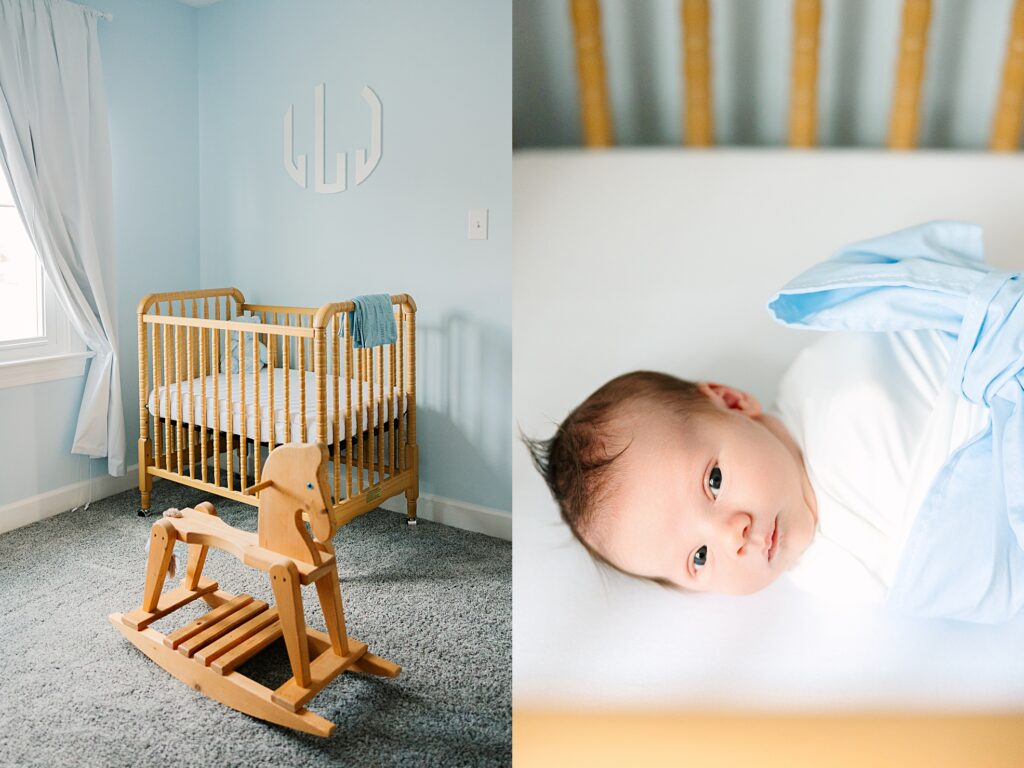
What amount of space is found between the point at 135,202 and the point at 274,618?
6.61 ft

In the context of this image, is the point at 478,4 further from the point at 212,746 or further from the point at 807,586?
the point at 807,586

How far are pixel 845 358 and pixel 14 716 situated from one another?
1870mm

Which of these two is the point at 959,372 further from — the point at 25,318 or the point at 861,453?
the point at 25,318

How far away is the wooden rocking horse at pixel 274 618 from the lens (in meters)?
1.53

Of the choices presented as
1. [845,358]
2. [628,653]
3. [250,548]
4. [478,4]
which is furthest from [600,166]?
[478,4]

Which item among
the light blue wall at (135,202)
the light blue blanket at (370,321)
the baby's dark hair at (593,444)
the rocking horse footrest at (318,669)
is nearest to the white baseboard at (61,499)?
the light blue wall at (135,202)

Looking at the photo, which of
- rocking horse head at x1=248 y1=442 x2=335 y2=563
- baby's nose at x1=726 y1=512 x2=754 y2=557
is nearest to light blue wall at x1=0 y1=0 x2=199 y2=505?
rocking horse head at x1=248 y1=442 x2=335 y2=563

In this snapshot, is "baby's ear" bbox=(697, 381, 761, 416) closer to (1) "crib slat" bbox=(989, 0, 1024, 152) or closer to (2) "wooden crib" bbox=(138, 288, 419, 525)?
(1) "crib slat" bbox=(989, 0, 1024, 152)

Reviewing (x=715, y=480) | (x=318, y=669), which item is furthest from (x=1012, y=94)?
(x=318, y=669)

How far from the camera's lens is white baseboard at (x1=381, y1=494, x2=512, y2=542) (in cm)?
266

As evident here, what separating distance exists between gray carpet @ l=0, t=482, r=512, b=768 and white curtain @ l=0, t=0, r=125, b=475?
0.59 m

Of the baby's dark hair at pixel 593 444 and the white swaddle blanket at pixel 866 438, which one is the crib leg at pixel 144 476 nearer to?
the baby's dark hair at pixel 593 444

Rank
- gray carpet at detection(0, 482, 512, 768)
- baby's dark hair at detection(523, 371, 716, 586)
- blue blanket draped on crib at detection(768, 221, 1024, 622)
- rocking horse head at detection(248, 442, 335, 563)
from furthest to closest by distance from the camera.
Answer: rocking horse head at detection(248, 442, 335, 563)
gray carpet at detection(0, 482, 512, 768)
baby's dark hair at detection(523, 371, 716, 586)
blue blanket draped on crib at detection(768, 221, 1024, 622)

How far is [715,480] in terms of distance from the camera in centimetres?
43
